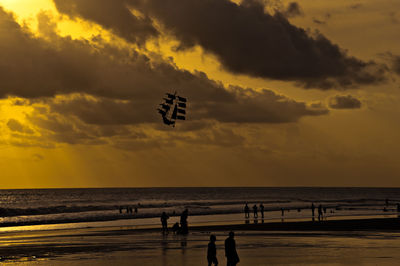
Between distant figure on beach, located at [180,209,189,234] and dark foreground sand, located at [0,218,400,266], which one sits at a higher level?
distant figure on beach, located at [180,209,189,234]

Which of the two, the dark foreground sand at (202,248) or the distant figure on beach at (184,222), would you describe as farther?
the distant figure on beach at (184,222)

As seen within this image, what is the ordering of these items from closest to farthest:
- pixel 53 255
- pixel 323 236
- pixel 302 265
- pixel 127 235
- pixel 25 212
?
pixel 302 265
pixel 53 255
pixel 323 236
pixel 127 235
pixel 25 212

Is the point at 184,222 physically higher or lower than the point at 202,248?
higher

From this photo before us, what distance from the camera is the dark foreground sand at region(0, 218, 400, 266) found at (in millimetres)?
30656

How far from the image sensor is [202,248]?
1428 inches

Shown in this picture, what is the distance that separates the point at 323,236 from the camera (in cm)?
4488

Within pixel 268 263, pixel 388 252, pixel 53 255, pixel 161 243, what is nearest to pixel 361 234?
pixel 388 252

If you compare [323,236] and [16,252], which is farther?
[323,236]

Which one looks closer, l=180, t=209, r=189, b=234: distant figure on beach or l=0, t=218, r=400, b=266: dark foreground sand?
l=0, t=218, r=400, b=266: dark foreground sand

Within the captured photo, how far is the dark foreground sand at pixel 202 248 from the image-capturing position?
30.7 m

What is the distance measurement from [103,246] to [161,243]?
13.1ft

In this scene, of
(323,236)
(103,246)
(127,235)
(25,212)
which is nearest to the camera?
(103,246)

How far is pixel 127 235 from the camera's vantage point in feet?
160

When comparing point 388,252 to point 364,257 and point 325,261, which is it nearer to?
point 364,257
